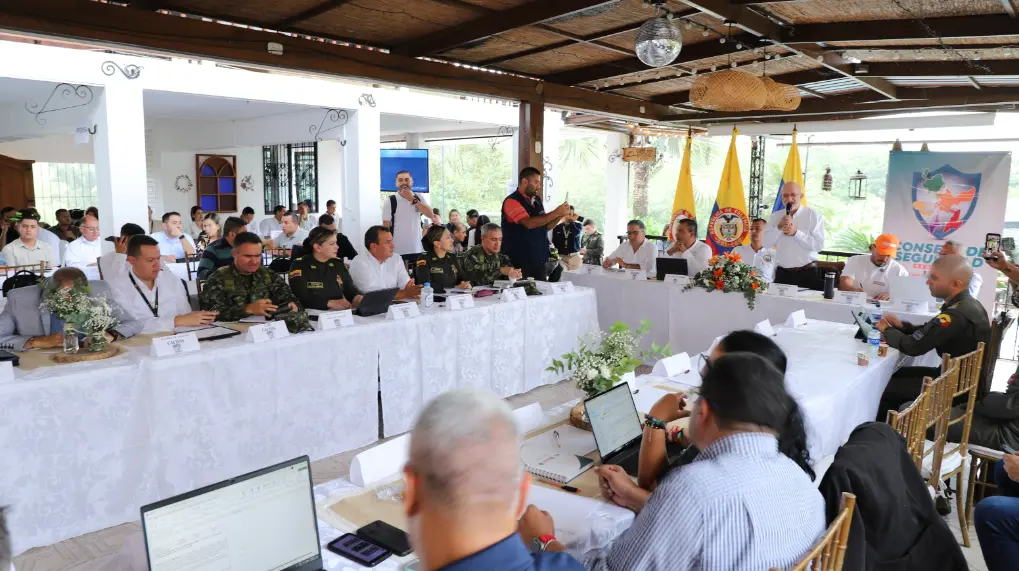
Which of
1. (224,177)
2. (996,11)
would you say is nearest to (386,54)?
(996,11)

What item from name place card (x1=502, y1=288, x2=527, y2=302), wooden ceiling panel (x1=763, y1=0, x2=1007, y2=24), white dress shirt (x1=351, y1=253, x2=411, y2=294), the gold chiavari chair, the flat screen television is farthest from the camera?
the flat screen television

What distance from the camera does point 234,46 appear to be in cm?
452

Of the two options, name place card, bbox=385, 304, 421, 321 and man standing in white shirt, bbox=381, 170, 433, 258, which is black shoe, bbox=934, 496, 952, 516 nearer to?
name place card, bbox=385, 304, 421, 321

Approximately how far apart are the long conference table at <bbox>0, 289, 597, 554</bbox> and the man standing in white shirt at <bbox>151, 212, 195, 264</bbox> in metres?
4.32

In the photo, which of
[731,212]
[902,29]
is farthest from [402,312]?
[731,212]

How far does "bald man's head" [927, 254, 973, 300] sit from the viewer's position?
3.74 meters

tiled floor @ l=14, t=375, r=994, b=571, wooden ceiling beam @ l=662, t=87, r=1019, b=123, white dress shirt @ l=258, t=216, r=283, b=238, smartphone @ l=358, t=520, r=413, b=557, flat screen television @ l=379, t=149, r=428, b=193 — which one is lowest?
tiled floor @ l=14, t=375, r=994, b=571

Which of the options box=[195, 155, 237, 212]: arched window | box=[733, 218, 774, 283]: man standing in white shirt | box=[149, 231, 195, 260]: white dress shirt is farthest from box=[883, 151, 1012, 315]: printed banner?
box=[195, 155, 237, 212]: arched window

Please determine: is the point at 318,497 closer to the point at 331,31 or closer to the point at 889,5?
the point at 331,31

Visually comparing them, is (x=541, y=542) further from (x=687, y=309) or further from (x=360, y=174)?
(x=360, y=174)

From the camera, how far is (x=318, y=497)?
1.94m

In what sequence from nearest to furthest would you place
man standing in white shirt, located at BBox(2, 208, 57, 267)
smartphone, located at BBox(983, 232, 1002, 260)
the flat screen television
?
smartphone, located at BBox(983, 232, 1002, 260)
man standing in white shirt, located at BBox(2, 208, 57, 267)
the flat screen television

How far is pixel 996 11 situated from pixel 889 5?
1.97ft

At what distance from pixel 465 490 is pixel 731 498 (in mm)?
687
